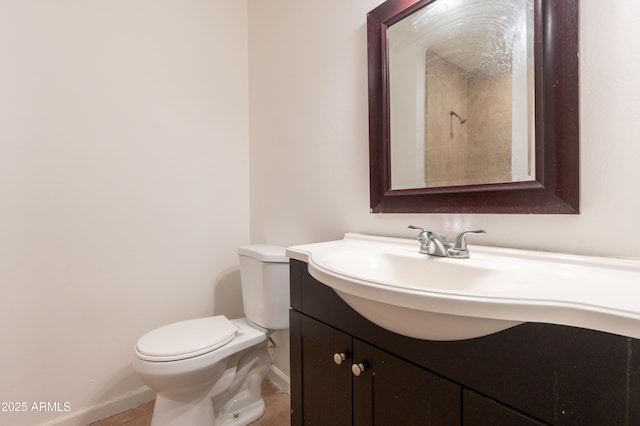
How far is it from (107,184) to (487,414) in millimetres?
1604

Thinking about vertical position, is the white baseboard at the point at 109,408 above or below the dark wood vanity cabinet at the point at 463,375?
below

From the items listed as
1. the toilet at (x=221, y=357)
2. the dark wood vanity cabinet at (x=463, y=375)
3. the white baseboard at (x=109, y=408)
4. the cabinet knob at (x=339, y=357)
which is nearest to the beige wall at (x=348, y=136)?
the toilet at (x=221, y=357)

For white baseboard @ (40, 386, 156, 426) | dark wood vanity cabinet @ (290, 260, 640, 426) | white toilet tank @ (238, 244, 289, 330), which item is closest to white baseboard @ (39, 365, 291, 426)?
white baseboard @ (40, 386, 156, 426)

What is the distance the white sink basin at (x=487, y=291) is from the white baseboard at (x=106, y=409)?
132cm

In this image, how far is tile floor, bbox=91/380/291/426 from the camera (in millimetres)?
1308

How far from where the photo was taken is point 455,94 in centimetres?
88

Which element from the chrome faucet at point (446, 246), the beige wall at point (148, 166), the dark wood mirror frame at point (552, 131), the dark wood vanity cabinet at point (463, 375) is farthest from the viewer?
the beige wall at point (148, 166)

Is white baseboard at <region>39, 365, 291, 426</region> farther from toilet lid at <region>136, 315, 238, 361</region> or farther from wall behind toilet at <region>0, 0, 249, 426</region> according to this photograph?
toilet lid at <region>136, 315, 238, 361</region>

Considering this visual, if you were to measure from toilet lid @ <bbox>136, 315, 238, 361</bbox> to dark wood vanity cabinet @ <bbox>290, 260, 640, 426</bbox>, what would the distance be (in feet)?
1.46

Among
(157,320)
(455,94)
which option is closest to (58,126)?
(157,320)

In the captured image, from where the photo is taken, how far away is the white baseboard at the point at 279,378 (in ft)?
4.97

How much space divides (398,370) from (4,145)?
5.32 feet

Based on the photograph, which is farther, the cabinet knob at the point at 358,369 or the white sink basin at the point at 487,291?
the cabinet knob at the point at 358,369

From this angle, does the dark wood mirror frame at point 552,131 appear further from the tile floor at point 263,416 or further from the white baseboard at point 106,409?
the white baseboard at point 106,409
